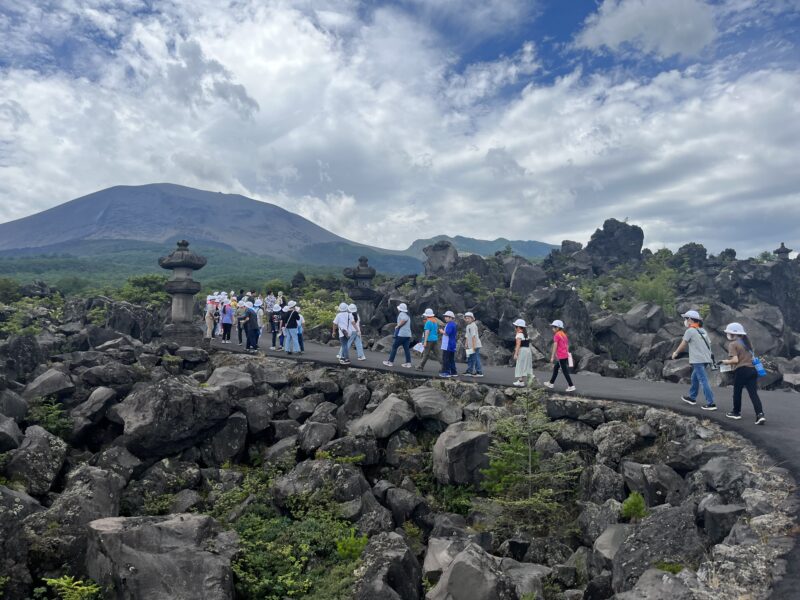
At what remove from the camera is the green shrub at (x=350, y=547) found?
27.5 feet

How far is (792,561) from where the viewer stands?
5219mm

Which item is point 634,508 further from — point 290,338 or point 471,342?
point 290,338

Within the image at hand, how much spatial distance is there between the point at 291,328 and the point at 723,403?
43.5 feet

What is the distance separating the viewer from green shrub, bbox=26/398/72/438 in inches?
476

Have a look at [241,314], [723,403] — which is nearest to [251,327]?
[241,314]

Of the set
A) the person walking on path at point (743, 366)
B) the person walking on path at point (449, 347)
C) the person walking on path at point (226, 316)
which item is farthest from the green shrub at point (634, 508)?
the person walking on path at point (226, 316)

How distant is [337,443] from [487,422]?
337 cm

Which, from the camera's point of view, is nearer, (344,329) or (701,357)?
(701,357)

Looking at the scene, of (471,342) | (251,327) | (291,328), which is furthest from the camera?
(251,327)

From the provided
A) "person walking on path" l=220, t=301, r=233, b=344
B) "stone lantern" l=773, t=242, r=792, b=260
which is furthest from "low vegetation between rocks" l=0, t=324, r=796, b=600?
"stone lantern" l=773, t=242, r=792, b=260

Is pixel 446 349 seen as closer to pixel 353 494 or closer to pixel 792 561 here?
pixel 353 494

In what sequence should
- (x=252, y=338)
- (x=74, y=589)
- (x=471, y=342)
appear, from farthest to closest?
(x=252, y=338), (x=471, y=342), (x=74, y=589)

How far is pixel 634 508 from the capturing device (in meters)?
8.13

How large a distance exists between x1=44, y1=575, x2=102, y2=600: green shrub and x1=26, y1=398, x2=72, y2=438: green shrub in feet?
A: 17.8
